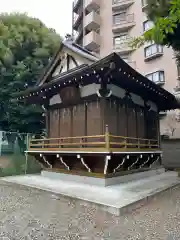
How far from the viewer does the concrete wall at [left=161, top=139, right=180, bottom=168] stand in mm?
12601

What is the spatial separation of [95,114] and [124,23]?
53.7ft

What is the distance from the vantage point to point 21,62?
13219 mm

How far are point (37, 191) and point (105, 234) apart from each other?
11.4ft

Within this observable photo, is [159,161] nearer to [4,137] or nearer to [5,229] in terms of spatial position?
[4,137]

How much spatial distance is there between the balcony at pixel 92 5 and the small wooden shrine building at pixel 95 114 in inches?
607

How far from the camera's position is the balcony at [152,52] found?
1681cm

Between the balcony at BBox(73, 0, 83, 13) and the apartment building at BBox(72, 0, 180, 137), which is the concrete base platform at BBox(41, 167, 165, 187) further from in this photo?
the balcony at BBox(73, 0, 83, 13)

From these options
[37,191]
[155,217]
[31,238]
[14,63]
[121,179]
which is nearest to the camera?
[31,238]

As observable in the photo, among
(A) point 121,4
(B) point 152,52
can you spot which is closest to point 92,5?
(A) point 121,4

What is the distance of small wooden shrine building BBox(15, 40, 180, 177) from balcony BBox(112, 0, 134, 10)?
1410 cm

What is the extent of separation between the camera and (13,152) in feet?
31.9

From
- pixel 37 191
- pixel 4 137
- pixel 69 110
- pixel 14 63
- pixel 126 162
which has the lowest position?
pixel 37 191

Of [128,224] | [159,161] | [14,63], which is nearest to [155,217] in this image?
[128,224]

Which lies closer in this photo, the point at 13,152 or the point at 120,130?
the point at 120,130
